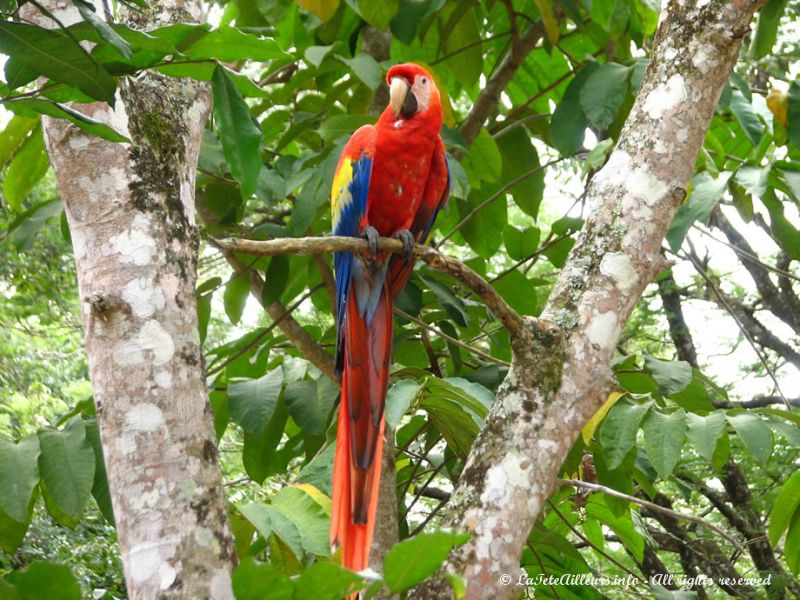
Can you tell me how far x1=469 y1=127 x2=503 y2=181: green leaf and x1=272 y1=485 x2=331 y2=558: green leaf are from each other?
1.25 meters

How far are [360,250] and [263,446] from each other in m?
0.82

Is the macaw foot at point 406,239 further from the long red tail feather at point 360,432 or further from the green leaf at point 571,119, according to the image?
the green leaf at point 571,119

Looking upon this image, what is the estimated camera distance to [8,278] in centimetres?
324

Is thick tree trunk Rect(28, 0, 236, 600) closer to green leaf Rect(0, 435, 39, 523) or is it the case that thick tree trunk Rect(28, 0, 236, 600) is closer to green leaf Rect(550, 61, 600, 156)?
green leaf Rect(0, 435, 39, 523)

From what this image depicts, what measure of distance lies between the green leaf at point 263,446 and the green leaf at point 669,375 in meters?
0.88

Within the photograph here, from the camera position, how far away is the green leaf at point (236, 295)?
225 cm

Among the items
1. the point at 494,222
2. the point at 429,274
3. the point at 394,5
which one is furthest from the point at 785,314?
the point at 394,5

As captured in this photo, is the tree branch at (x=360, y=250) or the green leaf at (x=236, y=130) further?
the tree branch at (x=360, y=250)

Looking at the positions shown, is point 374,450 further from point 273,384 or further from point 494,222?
point 494,222

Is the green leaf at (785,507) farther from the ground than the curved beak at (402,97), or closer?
closer

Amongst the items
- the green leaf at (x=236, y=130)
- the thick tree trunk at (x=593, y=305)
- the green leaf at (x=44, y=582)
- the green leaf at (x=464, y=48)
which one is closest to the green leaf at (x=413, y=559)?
the green leaf at (x=44, y=582)

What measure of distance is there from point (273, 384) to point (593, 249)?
2.55ft

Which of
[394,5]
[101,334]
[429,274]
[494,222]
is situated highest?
[394,5]

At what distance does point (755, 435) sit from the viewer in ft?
4.66
